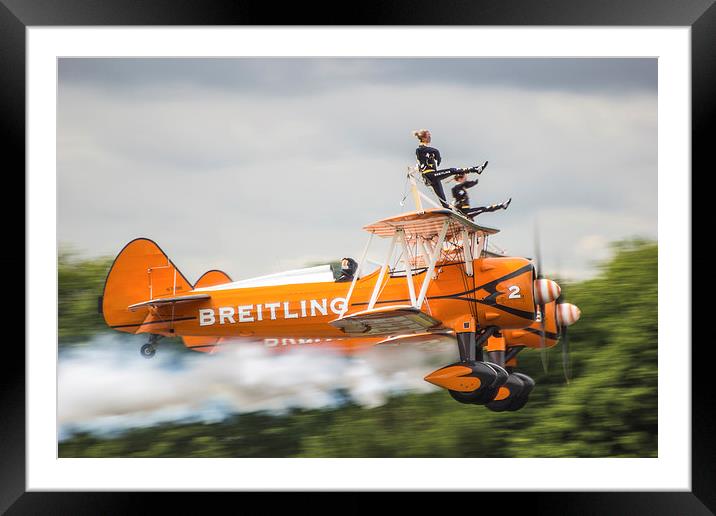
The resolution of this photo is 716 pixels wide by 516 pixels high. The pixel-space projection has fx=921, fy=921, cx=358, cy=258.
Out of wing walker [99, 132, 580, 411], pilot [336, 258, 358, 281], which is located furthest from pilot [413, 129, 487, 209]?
pilot [336, 258, 358, 281]

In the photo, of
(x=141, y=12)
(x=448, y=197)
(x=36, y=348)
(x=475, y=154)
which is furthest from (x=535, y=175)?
(x=36, y=348)

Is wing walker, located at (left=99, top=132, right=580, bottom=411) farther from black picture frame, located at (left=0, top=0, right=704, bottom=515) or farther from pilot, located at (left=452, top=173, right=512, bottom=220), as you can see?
black picture frame, located at (left=0, top=0, right=704, bottom=515)

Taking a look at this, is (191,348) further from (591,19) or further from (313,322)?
(591,19)

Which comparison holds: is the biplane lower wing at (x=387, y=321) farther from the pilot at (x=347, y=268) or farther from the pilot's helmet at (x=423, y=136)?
the pilot's helmet at (x=423, y=136)

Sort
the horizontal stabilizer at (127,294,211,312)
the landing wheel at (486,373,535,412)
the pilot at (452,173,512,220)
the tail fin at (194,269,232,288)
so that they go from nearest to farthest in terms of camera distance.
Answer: the landing wheel at (486,373,535,412)
the pilot at (452,173,512,220)
the horizontal stabilizer at (127,294,211,312)
the tail fin at (194,269,232,288)

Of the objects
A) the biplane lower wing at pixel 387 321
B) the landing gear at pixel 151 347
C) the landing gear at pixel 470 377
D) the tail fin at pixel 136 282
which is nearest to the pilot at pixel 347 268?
the biplane lower wing at pixel 387 321

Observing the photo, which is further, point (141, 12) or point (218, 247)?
point (218, 247)
